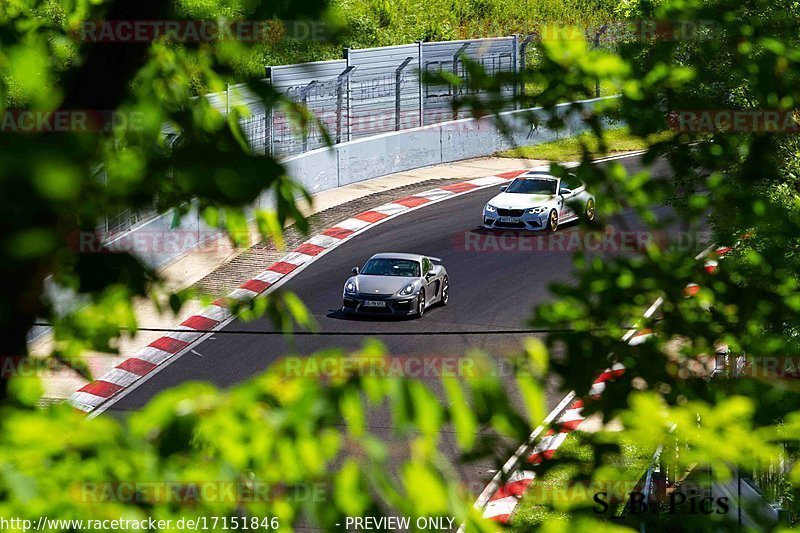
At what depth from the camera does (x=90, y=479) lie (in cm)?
168

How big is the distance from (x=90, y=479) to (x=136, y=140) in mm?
718

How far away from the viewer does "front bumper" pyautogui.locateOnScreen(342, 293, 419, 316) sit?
62.7ft

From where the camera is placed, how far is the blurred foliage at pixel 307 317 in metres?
1.66

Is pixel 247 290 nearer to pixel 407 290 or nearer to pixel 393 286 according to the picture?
pixel 393 286

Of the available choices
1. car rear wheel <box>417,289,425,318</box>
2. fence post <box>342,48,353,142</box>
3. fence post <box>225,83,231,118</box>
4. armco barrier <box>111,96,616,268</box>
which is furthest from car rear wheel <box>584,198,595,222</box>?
fence post <box>342,48,353,142</box>

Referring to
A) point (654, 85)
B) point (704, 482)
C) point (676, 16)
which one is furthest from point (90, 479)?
point (676, 16)

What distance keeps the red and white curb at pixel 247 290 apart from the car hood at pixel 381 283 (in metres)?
2.01

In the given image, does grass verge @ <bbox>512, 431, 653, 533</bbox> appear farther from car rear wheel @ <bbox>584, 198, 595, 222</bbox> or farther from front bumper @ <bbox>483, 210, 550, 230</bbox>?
front bumper @ <bbox>483, 210, 550, 230</bbox>

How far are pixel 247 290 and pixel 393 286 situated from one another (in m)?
3.07

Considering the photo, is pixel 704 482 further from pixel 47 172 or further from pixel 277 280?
pixel 277 280

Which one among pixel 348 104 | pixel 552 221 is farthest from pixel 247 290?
pixel 348 104

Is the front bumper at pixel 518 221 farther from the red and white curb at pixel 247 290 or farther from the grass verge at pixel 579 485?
the grass verge at pixel 579 485

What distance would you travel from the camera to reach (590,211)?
12.0 feet

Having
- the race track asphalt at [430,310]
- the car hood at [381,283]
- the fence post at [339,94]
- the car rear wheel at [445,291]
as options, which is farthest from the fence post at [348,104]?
the car hood at [381,283]
